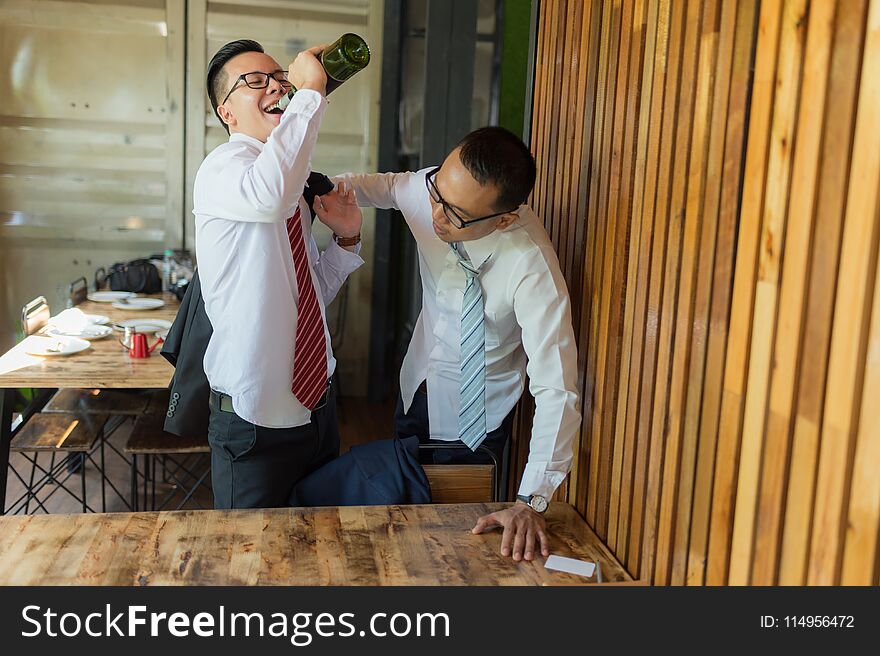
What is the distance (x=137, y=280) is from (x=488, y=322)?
3588mm

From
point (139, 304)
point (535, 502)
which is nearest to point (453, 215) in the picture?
point (535, 502)

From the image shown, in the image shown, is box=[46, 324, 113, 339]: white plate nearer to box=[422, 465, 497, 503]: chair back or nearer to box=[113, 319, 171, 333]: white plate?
box=[113, 319, 171, 333]: white plate

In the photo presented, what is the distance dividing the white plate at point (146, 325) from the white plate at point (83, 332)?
0.35ft

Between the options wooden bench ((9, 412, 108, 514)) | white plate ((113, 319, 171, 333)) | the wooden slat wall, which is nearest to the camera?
the wooden slat wall

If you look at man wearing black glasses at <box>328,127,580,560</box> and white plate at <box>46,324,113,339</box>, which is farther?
white plate at <box>46,324,113,339</box>

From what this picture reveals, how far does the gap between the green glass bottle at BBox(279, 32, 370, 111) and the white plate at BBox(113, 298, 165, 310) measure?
9.37 ft

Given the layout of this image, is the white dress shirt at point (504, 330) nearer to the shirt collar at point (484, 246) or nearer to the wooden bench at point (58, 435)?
the shirt collar at point (484, 246)

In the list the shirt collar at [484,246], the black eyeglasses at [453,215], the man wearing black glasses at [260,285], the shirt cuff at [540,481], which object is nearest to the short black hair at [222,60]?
the man wearing black glasses at [260,285]

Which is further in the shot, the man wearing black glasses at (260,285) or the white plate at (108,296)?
the white plate at (108,296)

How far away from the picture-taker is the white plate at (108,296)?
4.78 m

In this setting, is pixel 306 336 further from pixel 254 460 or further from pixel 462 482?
pixel 462 482

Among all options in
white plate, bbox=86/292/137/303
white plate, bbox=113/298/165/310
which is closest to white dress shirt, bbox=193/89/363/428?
white plate, bbox=113/298/165/310

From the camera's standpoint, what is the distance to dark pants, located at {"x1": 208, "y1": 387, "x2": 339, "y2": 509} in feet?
6.97
